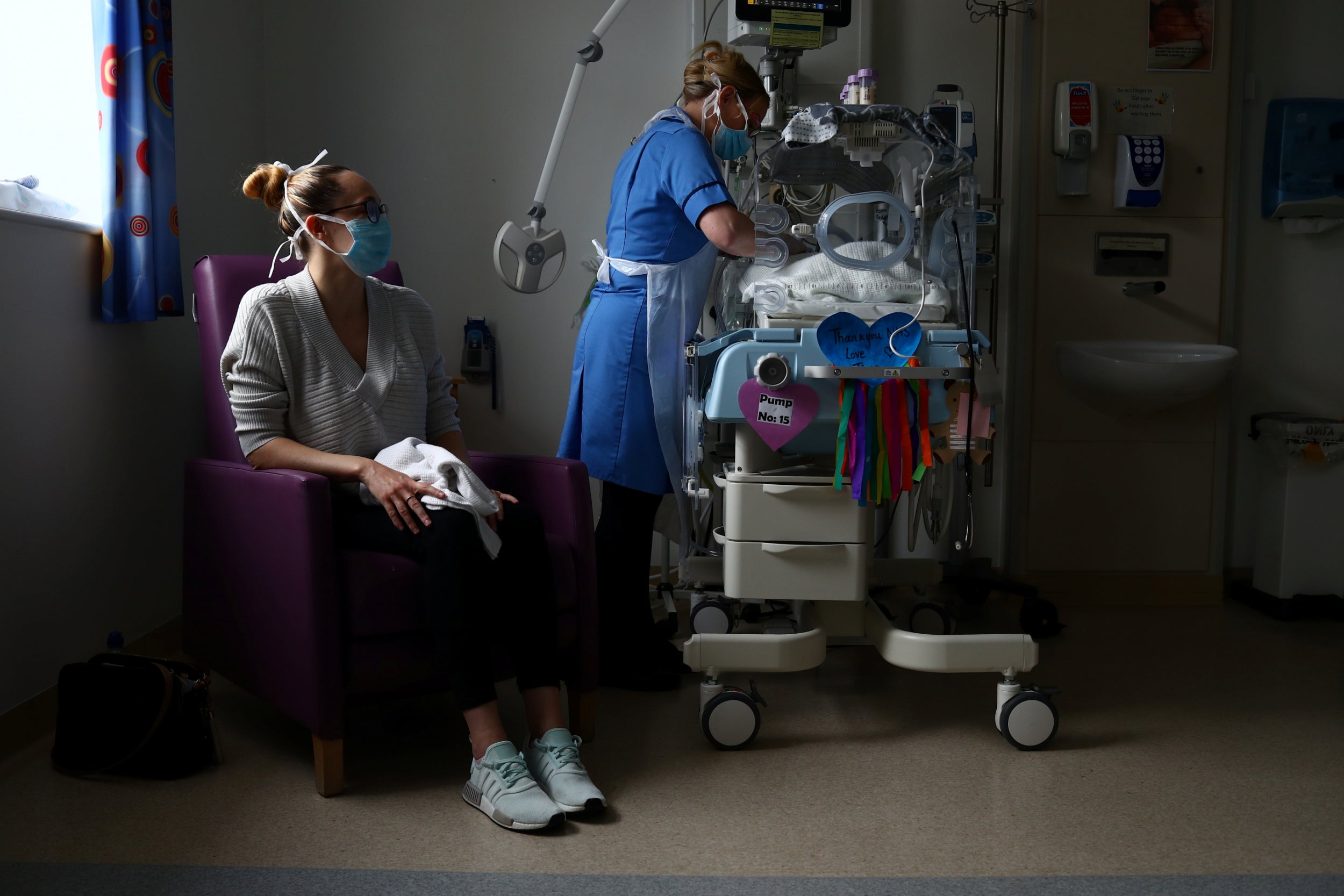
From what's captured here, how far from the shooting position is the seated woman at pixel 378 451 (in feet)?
5.45

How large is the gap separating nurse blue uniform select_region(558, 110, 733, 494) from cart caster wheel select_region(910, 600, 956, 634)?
0.79 metres

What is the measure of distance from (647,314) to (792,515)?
54 centimetres

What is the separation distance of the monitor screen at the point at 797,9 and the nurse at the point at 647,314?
0.47m

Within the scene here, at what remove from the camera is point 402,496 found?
171cm

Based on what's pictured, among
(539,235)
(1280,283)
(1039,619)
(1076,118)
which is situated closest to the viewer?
(539,235)

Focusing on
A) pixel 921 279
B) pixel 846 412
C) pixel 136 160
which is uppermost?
pixel 136 160

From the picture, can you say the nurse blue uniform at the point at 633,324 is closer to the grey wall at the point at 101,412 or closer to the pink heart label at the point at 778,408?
the pink heart label at the point at 778,408

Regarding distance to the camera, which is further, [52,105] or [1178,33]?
[1178,33]

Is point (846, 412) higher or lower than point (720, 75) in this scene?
lower

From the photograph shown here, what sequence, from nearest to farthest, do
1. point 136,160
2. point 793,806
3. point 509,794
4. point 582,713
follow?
point 509,794 < point 793,806 < point 582,713 < point 136,160

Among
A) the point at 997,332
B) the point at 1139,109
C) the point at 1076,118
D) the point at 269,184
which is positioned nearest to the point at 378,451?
the point at 269,184

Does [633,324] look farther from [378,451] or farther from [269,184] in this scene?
[269,184]

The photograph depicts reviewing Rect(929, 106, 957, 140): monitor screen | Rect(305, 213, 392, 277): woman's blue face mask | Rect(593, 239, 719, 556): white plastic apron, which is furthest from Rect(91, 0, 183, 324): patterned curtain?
Rect(929, 106, 957, 140): monitor screen

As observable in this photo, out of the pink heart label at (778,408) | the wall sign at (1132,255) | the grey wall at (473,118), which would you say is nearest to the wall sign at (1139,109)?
the wall sign at (1132,255)
